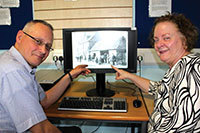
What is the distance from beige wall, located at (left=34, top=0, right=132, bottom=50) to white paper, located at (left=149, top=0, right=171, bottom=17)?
0.22m

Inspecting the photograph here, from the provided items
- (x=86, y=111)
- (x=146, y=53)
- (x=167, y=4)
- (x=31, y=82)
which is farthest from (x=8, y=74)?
(x=167, y=4)

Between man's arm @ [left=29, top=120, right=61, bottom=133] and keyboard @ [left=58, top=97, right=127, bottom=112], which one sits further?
keyboard @ [left=58, top=97, right=127, bottom=112]

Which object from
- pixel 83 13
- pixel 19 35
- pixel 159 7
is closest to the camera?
pixel 19 35

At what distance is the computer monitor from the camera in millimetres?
1484

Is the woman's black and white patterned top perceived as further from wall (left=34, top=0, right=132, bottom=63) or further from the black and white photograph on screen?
wall (left=34, top=0, right=132, bottom=63)

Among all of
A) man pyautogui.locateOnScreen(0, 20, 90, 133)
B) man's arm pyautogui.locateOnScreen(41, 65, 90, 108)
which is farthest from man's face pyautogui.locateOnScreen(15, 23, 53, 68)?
man's arm pyautogui.locateOnScreen(41, 65, 90, 108)

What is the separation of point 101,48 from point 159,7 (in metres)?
0.76

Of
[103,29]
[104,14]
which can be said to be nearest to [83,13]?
[104,14]

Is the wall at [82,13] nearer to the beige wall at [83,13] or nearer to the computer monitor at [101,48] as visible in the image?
the beige wall at [83,13]

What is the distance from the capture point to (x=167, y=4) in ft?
5.70

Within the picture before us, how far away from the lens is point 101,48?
59.4 inches

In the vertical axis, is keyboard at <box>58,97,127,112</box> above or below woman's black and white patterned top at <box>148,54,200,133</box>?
below

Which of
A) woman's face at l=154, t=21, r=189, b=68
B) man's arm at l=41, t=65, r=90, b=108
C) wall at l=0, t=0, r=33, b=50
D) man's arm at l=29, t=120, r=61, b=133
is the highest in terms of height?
wall at l=0, t=0, r=33, b=50

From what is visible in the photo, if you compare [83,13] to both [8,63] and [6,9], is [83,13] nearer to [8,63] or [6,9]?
[6,9]
